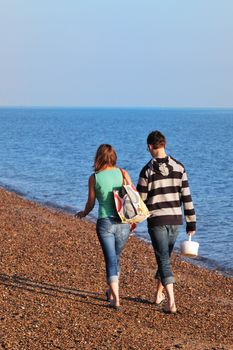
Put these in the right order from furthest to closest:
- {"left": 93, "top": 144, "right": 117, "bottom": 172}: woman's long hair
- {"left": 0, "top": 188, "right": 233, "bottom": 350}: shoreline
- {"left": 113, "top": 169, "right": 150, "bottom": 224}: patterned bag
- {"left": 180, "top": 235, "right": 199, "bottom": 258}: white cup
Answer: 1. {"left": 180, "top": 235, "right": 199, "bottom": 258}: white cup
2. {"left": 93, "top": 144, "right": 117, "bottom": 172}: woman's long hair
3. {"left": 113, "top": 169, "right": 150, "bottom": 224}: patterned bag
4. {"left": 0, "top": 188, "right": 233, "bottom": 350}: shoreline

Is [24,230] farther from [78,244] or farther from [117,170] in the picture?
[117,170]

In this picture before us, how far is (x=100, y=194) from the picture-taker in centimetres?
813

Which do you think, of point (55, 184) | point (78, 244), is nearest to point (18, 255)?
point (78, 244)

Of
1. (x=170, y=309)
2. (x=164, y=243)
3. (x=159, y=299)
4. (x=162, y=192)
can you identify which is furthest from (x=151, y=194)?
(x=159, y=299)

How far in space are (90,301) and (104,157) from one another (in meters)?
1.91

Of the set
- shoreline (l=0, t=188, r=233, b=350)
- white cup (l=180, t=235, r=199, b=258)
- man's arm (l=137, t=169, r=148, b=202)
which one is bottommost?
shoreline (l=0, t=188, r=233, b=350)

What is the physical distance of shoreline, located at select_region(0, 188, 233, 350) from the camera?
23.9ft

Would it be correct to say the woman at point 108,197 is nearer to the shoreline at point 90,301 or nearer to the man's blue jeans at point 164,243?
the man's blue jeans at point 164,243

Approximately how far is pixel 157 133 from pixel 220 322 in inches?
93.1

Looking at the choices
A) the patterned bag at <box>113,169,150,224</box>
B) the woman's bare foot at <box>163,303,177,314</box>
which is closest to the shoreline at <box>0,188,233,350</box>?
the woman's bare foot at <box>163,303,177,314</box>

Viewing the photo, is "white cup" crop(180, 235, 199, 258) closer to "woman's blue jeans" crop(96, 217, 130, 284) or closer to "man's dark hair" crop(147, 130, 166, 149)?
"woman's blue jeans" crop(96, 217, 130, 284)

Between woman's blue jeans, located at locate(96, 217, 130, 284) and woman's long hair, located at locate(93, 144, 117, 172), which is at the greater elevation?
woman's long hair, located at locate(93, 144, 117, 172)

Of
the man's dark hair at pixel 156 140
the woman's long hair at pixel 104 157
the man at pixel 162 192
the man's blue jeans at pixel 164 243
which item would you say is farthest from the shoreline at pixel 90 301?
the man's dark hair at pixel 156 140

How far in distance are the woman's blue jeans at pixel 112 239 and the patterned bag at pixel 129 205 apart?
14 cm
